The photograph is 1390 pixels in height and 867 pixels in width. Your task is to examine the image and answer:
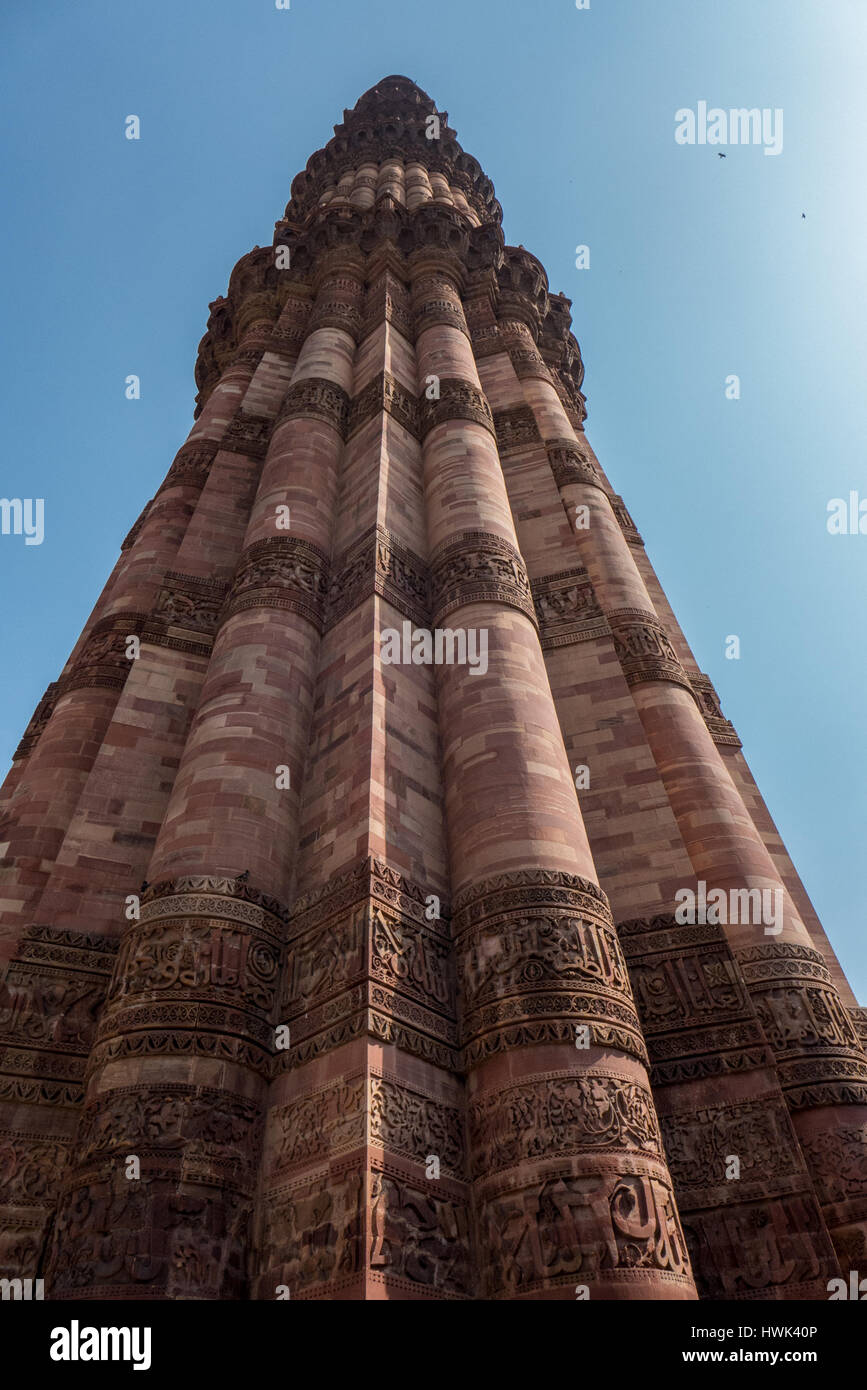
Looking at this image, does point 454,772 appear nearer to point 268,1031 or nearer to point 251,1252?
point 268,1031

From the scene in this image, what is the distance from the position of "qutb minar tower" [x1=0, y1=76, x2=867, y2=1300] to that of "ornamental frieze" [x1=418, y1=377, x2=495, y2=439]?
44cm

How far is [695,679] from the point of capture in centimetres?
1537

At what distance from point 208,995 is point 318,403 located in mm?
10623

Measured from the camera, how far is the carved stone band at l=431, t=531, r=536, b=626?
11000 mm

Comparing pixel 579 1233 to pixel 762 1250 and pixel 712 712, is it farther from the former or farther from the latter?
pixel 712 712

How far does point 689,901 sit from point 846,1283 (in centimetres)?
347

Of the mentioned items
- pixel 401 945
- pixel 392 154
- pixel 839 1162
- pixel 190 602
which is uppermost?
pixel 392 154

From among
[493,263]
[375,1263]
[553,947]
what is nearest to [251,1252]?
[375,1263]

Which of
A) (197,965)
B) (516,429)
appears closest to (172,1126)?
(197,965)

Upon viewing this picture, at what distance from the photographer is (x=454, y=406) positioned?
14984 millimetres

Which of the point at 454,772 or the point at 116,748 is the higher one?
the point at 116,748

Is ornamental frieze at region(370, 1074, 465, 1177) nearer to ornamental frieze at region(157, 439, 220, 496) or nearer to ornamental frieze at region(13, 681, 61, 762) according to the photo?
ornamental frieze at region(13, 681, 61, 762)

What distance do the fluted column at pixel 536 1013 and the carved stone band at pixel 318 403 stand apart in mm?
5257

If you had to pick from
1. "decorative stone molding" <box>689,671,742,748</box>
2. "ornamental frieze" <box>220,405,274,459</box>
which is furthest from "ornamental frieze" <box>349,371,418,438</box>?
"decorative stone molding" <box>689,671,742,748</box>
